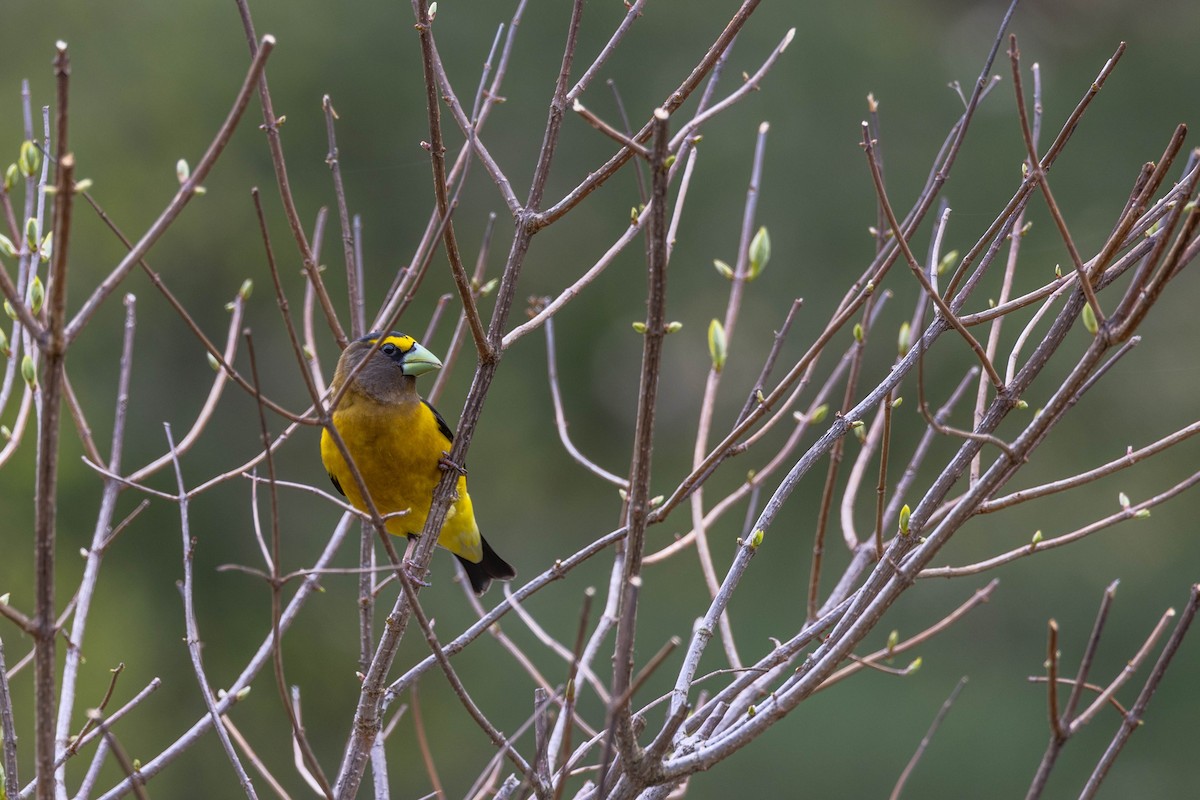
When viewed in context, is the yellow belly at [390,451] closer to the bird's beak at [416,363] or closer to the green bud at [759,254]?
the bird's beak at [416,363]

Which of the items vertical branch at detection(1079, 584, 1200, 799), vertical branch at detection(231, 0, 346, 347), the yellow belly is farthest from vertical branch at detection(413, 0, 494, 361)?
the yellow belly

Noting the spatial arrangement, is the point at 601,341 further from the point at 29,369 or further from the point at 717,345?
the point at 717,345

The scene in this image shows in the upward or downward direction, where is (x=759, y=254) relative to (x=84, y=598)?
upward

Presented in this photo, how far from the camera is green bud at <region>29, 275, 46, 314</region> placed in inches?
106

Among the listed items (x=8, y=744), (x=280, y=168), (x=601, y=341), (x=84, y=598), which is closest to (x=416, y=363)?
(x=84, y=598)

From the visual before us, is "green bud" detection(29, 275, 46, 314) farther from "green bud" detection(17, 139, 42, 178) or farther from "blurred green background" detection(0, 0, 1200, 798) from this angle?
"blurred green background" detection(0, 0, 1200, 798)

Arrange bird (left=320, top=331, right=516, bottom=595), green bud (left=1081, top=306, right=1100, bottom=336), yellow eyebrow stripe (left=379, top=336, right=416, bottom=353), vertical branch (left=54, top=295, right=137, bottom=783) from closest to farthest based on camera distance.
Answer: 1. green bud (left=1081, top=306, right=1100, bottom=336)
2. vertical branch (left=54, top=295, right=137, bottom=783)
3. bird (left=320, top=331, right=516, bottom=595)
4. yellow eyebrow stripe (left=379, top=336, right=416, bottom=353)

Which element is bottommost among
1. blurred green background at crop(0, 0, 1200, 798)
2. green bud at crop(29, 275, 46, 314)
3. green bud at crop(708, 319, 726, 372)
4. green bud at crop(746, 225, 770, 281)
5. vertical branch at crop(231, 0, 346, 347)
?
blurred green background at crop(0, 0, 1200, 798)

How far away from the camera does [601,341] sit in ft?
39.7

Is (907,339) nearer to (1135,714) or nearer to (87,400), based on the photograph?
(1135,714)

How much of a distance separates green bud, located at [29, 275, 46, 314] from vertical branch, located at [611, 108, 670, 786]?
1.45 metres

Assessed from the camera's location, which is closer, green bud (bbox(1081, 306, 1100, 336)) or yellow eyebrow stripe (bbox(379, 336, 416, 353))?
green bud (bbox(1081, 306, 1100, 336))

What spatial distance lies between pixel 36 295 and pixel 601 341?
30.9 feet

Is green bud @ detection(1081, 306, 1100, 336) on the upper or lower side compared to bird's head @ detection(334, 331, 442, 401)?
upper
